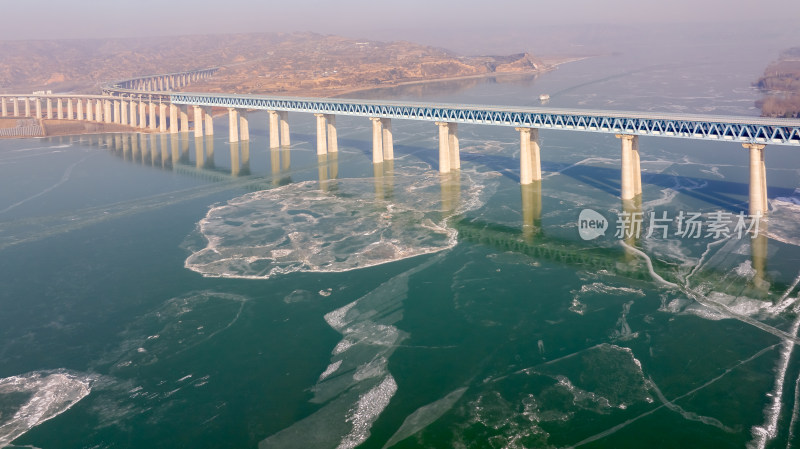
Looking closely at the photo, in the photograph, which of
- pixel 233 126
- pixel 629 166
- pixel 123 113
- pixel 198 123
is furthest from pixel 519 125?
pixel 123 113

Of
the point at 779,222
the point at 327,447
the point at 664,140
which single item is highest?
the point at 664,140

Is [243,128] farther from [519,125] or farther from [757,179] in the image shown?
[757,179]

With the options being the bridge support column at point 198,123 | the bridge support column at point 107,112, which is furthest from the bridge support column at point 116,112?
the bridge support column at point 198,123

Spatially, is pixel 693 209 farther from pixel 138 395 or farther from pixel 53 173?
pixel 53 173

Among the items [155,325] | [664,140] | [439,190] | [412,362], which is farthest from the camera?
[664,140]

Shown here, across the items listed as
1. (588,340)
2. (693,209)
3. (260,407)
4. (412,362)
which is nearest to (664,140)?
(693,209)

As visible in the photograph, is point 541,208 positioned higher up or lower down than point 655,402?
higher up

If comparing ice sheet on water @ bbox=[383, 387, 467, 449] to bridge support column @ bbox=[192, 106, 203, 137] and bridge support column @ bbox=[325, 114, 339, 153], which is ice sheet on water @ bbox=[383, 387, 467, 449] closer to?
bridge support column @ bbox=[325, 114, 339, 153]
